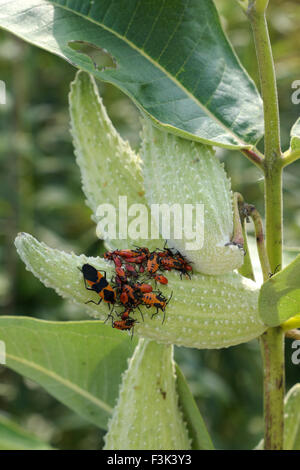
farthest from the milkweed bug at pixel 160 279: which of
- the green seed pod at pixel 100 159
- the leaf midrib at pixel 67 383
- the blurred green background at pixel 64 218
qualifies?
the blurred green background at pixel 64 218

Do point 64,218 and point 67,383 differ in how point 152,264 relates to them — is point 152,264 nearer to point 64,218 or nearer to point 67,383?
point 67,383

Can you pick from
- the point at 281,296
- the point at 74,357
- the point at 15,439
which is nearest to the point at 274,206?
the point at 281,296

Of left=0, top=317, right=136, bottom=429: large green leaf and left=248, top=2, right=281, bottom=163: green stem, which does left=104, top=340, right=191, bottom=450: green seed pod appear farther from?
left=248, top=2, right=281, bottom=163: green stem
